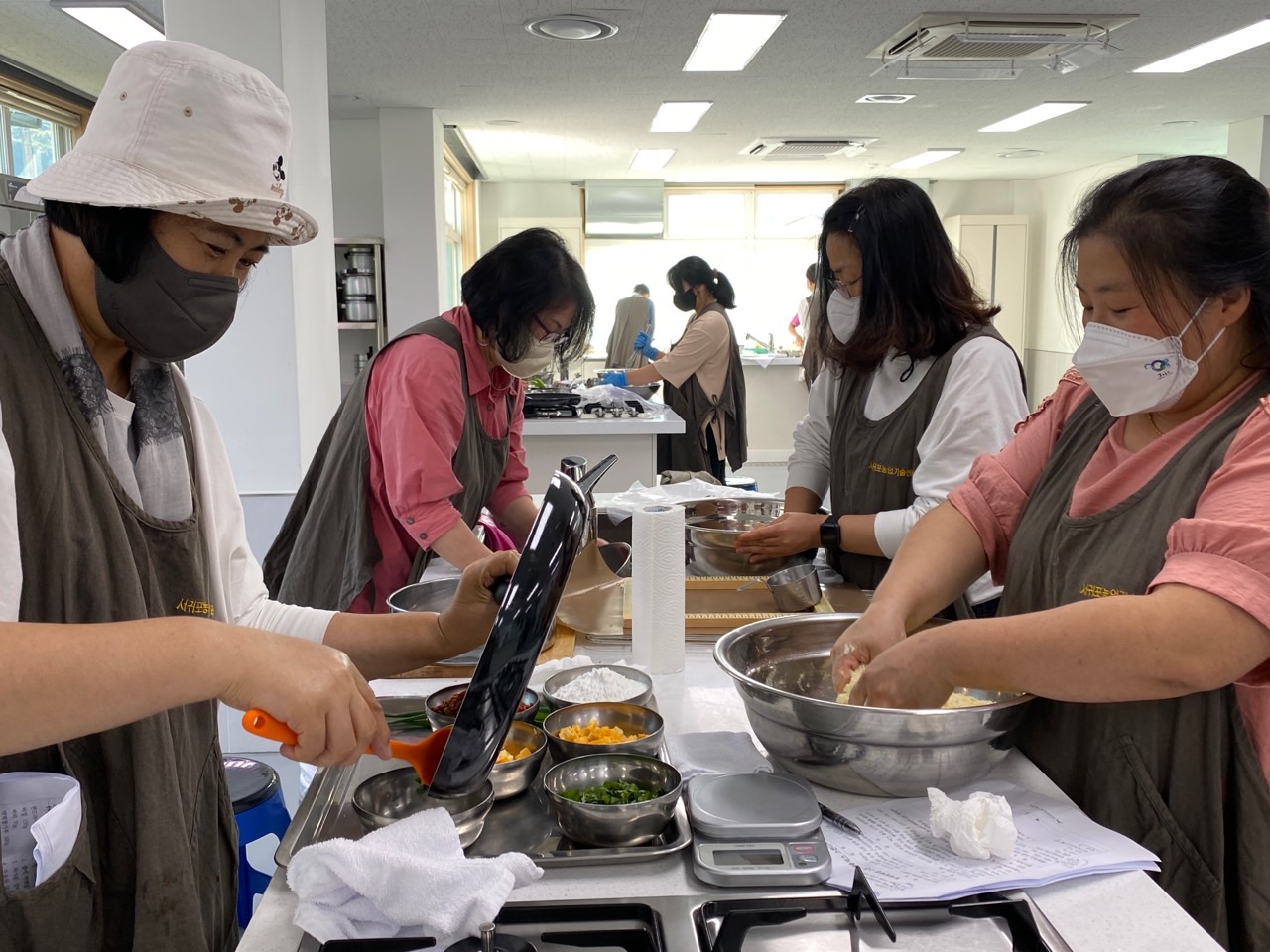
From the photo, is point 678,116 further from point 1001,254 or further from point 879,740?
point 879,740

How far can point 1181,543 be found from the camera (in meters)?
1.05

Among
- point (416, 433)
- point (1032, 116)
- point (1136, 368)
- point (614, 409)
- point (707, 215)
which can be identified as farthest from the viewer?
point (707, 215)

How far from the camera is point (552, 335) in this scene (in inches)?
88.5

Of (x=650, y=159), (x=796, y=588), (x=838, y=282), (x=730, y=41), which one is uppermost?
(x=650, y=159)

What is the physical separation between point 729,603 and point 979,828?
38.4 inches

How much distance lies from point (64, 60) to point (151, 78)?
609 centimetres

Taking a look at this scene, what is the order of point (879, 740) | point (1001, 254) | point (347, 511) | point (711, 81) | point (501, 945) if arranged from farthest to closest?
1. point (1001, 254)
2. point (711, 81)
3. point (347, 511)
4. point (879, 740)
5. point (501, 945)

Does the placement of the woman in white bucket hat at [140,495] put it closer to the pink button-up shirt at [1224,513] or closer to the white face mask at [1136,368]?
the pink button-up shirt at [1224,513]

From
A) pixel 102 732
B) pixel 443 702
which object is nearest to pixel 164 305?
pixel 102 732

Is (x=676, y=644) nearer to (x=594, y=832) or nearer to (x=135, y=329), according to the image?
(x=594, y=832)

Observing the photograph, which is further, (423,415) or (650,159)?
(650,159)

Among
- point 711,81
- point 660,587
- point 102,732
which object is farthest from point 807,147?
point 102,732

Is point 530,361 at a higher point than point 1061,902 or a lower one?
higher

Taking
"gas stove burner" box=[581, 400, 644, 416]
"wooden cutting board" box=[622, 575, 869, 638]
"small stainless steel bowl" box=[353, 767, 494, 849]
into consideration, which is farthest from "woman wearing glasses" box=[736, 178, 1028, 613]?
"gas stove burner" box=[581, 400, 644, 416]
